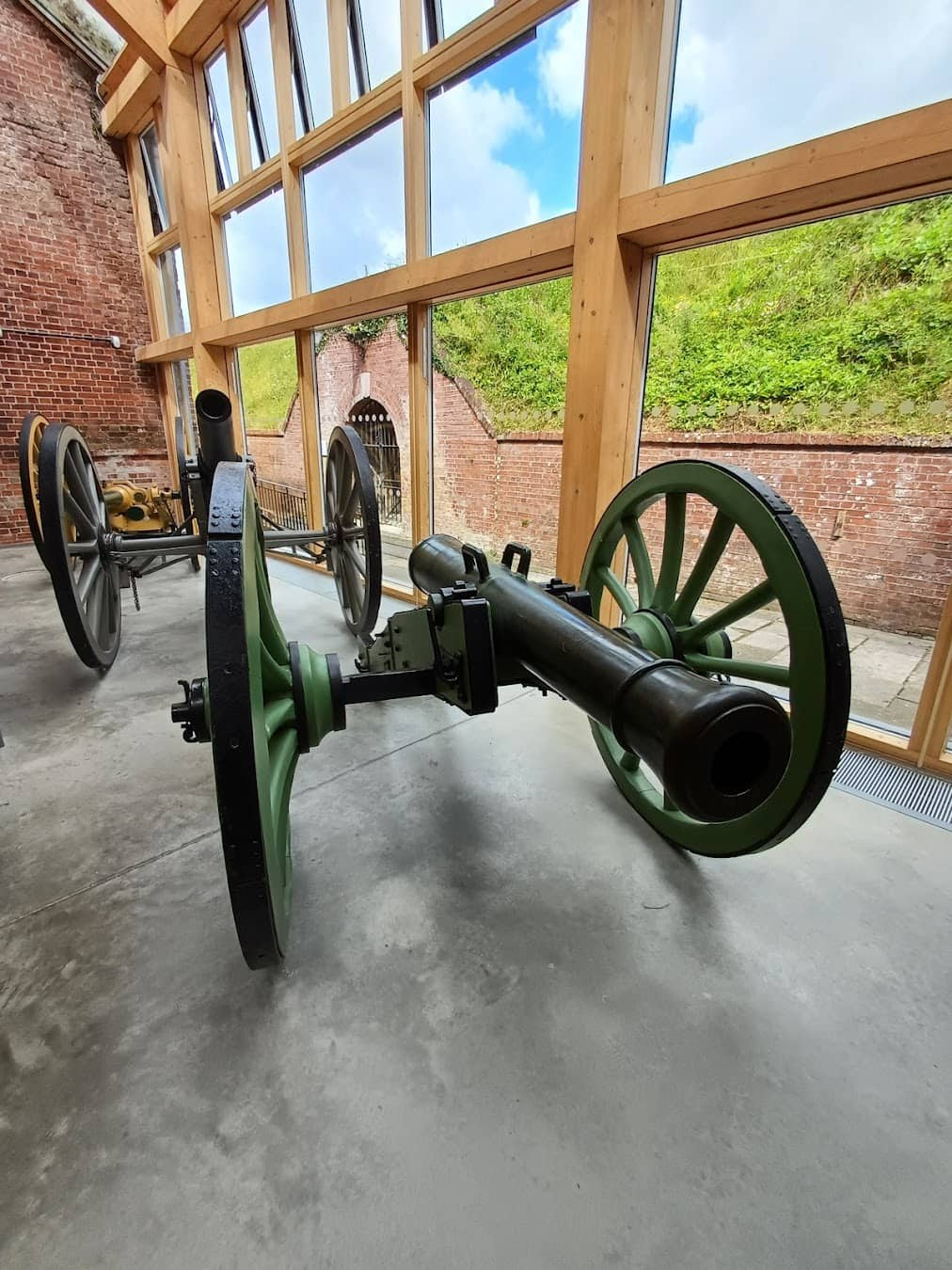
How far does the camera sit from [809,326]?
232 centimetres

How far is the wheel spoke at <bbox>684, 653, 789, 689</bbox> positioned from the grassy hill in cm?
128

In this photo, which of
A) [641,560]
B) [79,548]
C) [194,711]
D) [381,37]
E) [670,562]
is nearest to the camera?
[194,711]

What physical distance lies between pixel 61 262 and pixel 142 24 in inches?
97.7

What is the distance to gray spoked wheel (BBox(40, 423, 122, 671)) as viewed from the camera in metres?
2.47

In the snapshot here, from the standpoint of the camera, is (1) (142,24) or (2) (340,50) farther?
(1) (142,24)

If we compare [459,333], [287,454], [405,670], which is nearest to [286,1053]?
[405,670]

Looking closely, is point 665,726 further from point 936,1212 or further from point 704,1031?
point 936,1212

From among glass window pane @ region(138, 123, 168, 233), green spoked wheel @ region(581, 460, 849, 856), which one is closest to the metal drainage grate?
green spoked wheel @ region(581, 460, 849, 856)

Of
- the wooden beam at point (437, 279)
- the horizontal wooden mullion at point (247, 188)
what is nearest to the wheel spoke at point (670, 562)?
the wooden beam at point (437, 279)

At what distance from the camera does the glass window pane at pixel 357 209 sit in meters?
3.82

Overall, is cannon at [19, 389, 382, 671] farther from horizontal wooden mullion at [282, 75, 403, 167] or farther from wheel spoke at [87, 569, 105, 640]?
horizontal wooden mullion at [282, 75, 403, 167]

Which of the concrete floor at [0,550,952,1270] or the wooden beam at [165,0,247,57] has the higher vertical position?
the wooden beam at [165,0,247,57]

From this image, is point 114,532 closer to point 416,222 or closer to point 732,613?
point 416,222

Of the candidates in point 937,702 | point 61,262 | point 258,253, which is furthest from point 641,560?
point 61,262
